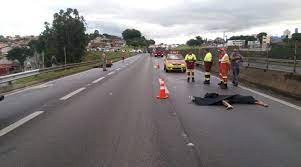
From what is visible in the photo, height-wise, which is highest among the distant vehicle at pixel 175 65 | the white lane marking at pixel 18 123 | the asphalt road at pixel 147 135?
the distant vehicle at pixel 175 65

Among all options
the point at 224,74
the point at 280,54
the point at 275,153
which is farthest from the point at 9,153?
the point at 280,54

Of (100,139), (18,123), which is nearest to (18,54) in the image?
(18,123)

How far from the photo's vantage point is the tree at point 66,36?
72562 mm

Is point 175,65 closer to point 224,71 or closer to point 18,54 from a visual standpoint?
point 224,71

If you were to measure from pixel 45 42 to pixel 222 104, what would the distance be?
65283 mm

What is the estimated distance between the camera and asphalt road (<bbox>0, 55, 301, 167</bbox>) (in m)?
6.63

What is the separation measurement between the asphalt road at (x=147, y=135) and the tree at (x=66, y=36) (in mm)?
60203

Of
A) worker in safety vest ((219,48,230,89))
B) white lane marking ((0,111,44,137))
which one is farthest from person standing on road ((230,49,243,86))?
white lane marking ((0,111,44,137))

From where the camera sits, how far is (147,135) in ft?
27.9

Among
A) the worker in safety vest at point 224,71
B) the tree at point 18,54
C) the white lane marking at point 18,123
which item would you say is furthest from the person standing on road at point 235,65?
the tree at point 18,54

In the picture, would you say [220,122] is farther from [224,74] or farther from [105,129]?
[224,74]

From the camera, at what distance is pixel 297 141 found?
26.5 ft

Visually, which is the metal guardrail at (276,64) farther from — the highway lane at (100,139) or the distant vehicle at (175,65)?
the highway lane at (100,139)

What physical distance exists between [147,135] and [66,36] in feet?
219
